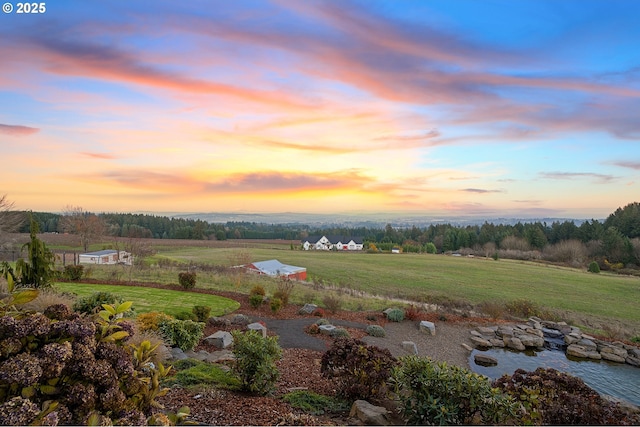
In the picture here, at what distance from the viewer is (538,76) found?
42.9ft

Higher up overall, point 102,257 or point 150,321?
point 150,321

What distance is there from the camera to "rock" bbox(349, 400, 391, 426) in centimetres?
455

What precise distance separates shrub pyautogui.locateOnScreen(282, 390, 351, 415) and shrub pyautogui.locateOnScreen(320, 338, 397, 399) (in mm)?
183

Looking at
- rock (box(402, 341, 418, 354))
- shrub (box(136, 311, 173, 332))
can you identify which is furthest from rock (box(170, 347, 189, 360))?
rock (box(402, 341, 418, 354))

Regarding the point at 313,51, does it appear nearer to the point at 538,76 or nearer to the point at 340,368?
the point at 538,76

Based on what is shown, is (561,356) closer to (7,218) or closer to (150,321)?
(150,321)

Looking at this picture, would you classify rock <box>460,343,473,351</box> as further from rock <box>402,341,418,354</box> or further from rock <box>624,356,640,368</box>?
rock <box>624,356,640,368</box>

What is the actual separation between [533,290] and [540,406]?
2629cm

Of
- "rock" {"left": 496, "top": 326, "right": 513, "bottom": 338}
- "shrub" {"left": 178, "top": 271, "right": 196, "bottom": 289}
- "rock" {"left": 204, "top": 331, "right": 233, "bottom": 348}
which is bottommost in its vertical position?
"rock" {"left": 496, "top": 326, "right": 513, "bottom": 338}

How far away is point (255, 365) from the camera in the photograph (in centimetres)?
532

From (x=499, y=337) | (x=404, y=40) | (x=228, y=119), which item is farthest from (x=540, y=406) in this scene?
(x=228, y=119)

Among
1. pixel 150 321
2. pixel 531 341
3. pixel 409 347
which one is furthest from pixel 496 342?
pixel 150 321

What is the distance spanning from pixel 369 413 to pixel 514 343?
9.73 metres

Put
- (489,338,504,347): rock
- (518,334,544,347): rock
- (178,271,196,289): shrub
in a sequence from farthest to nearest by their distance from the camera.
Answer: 1. (178,271,196,289): shrub
2. (518,334,544,347): rock
3. (489,338,504,347): rock
